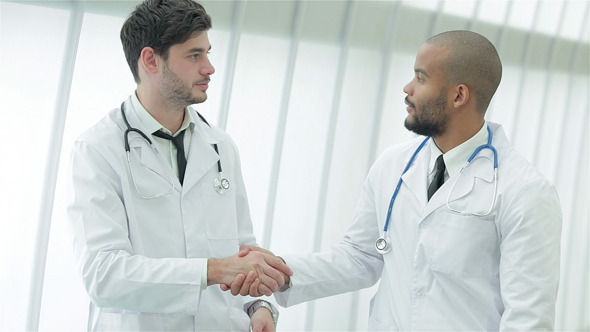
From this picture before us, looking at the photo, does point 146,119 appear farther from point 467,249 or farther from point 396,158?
point 467,249

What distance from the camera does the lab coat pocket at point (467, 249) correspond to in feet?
7.15

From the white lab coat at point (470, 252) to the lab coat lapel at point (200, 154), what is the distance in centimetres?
53

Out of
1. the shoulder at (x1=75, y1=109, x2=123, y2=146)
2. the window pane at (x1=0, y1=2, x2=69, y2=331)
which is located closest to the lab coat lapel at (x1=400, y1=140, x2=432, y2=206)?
the shoulder at (x1=75, y1=109, x2=123, y2=146)

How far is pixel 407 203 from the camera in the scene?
2346 millimetres

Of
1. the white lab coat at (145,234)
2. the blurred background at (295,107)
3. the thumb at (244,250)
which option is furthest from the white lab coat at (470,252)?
the blurred background at (295,107)

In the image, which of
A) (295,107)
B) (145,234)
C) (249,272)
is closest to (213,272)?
(249,272)

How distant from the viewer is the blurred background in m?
2.66

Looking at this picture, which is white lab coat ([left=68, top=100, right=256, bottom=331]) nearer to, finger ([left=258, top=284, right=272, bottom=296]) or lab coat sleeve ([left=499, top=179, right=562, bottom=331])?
finger ([left=258, top=284, right=272, bottom=296])

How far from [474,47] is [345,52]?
1324 millimetres

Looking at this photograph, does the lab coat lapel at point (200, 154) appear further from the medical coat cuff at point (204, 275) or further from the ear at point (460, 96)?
the ear at point (460, 96)

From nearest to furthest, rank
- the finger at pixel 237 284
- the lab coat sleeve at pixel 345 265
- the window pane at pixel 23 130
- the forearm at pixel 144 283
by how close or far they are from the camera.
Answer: the forearm at pixel 144 283 → the finger at pixel 237 284 → the lab coat sleeve at pixel 345 265 → the window pane at pixel 23 130

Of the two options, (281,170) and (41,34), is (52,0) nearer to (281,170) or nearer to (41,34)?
(41,34)

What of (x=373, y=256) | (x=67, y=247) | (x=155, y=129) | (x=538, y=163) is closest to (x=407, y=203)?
(x=373, y=256)

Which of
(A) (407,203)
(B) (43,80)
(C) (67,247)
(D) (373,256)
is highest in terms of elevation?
(B) (43,80)
